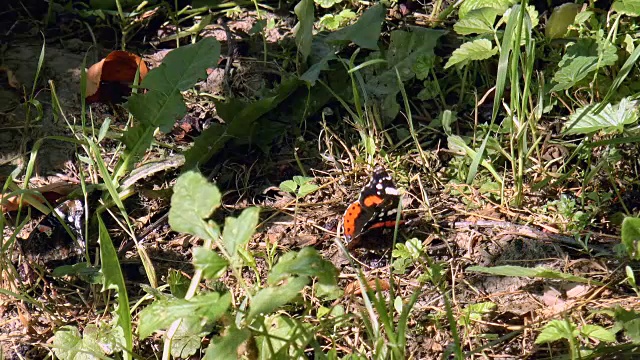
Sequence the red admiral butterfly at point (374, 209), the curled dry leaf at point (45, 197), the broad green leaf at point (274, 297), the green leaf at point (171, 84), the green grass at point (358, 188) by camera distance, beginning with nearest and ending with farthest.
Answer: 1. the broad green leaf at point (274, 297)
2. the green grass at point (358, 188)
3. the red admiral butterfly at point (374, 209)
4. the curled dry leaf at point (45, 197)
5. the green leaf at point (171, 84)

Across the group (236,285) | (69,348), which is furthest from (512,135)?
(69,348)

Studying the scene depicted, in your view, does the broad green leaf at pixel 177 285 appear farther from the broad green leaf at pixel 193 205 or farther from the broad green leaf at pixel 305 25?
the broad green leaf at pixel 305 25

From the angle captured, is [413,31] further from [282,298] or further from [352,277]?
[282,298]

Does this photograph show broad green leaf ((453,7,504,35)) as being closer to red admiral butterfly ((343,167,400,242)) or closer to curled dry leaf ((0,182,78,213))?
red admiral butterfly ((343,167,400,242))

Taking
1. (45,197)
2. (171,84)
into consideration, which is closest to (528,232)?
(171,84)

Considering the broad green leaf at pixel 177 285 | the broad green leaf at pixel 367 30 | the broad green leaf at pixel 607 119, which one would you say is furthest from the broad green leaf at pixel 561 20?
the broad green leaf at pixel 177 285

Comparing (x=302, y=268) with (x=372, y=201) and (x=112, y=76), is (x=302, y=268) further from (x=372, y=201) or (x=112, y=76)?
(x=112, y=76)

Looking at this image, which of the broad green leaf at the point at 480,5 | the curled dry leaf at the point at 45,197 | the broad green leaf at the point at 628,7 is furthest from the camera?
the broad green leaf at the point at 480,5
